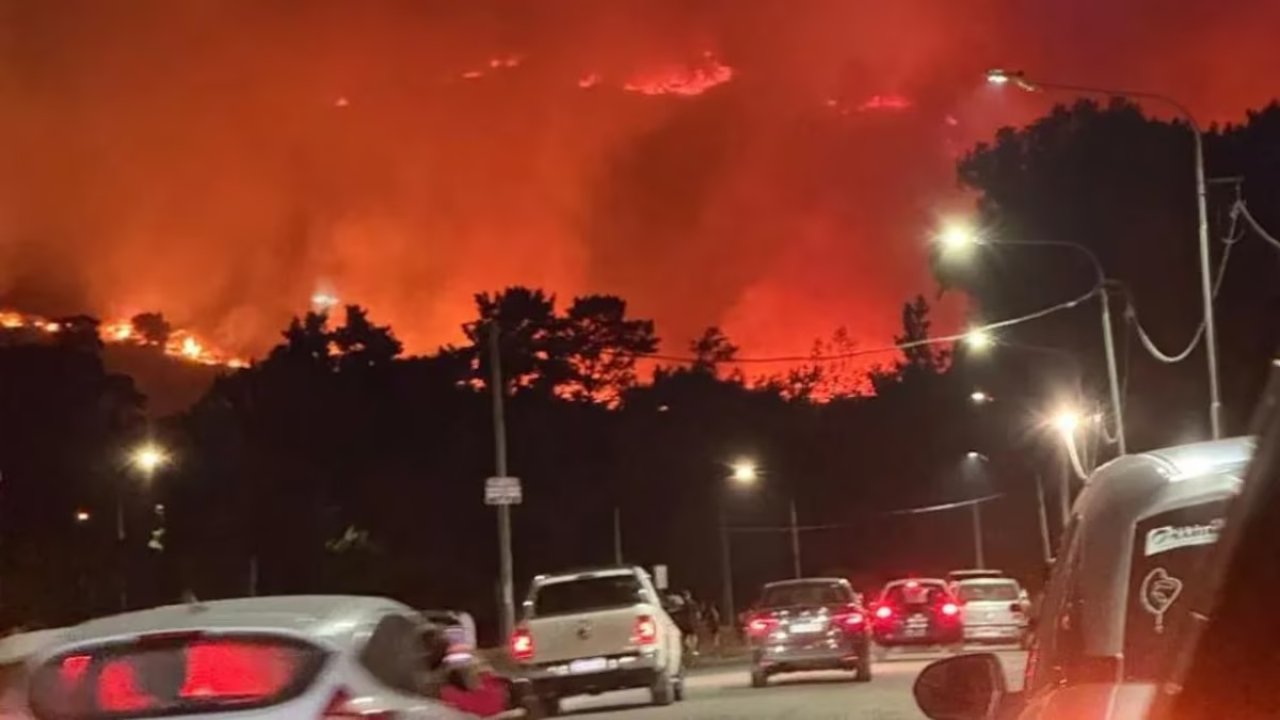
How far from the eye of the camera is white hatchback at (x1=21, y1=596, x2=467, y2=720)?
7.80 metres

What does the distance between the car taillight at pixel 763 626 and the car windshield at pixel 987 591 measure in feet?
35.0

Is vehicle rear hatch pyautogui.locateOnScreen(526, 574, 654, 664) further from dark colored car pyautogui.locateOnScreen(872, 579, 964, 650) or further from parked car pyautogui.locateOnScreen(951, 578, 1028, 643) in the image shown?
parked car pyautogui.locateOnScreen(951, 578, 1028, 643)

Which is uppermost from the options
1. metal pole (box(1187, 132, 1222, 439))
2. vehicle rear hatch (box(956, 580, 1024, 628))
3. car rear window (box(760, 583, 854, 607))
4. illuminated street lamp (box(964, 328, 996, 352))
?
illuminated street lamp (box(964, 328, 996, 352))

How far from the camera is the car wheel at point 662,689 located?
24.3 meters

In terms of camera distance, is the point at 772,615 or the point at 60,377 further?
the point at 60,377

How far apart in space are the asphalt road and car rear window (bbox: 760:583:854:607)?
124 cm

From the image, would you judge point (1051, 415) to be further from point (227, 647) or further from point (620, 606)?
point (227, 647)

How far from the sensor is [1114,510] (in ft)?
13.9

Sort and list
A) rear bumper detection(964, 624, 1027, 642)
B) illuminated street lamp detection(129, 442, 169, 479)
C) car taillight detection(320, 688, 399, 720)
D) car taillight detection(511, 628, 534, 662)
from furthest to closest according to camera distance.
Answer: illuminated street lamp detection(129, 442, 169, 479), rear bumper detection(964, 624, 1027, 642), car taillight detection(511, 628, 534, 662), car taillight detection(320, 688, 399, 720)

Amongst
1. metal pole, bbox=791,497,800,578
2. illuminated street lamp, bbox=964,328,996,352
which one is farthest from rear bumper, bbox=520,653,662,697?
metal pole, bbox=791,497,800,578

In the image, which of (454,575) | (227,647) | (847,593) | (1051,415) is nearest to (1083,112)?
(1051,415)

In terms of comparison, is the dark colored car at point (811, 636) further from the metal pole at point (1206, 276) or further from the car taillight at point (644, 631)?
the metal pole at point (1206, 276)

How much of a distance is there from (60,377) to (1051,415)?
127 feet

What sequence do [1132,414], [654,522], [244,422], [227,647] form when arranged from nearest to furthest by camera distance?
[227,647] → [1132,414] → [244,422] → [654,522]
